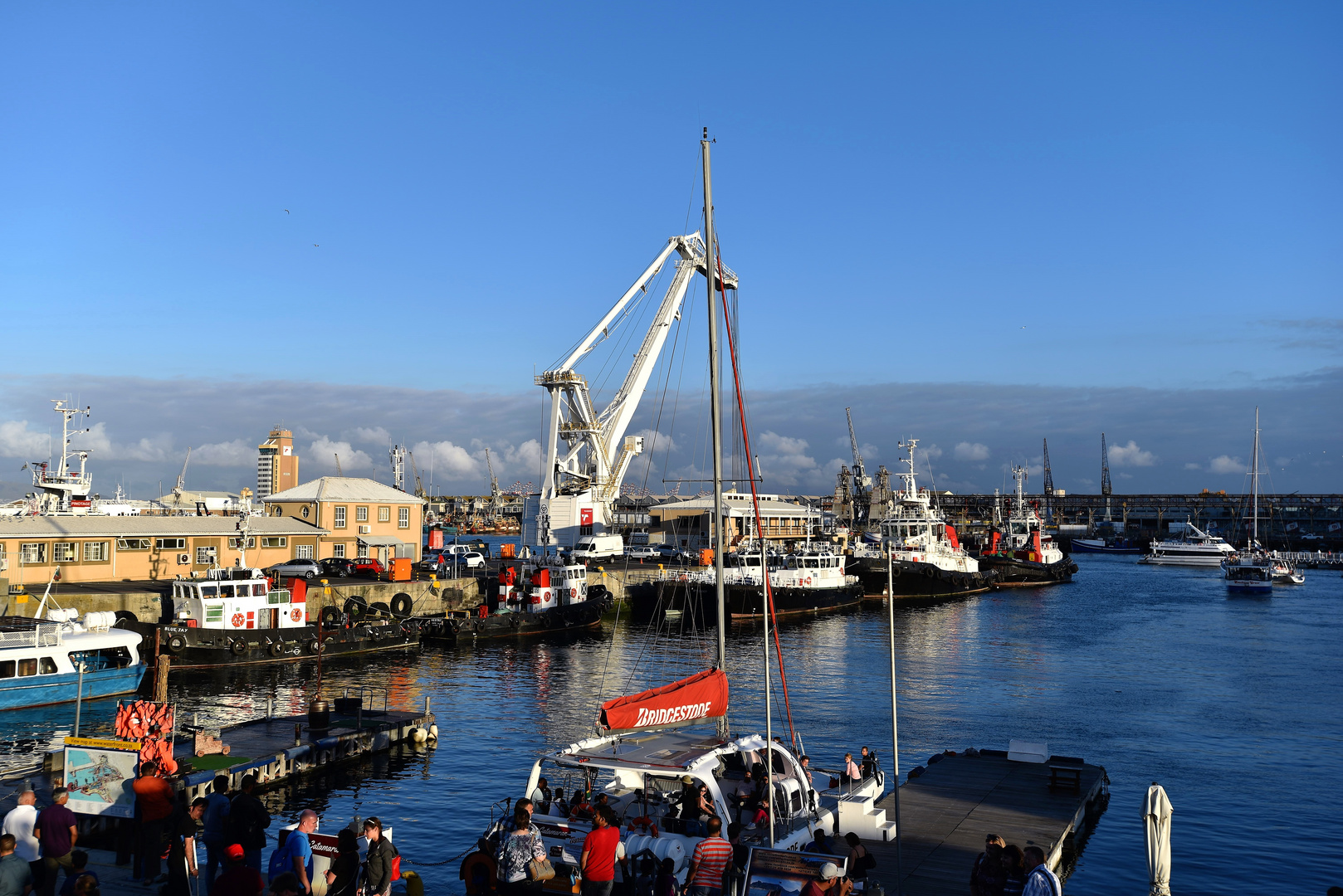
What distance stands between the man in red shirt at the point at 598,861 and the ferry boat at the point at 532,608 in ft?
127

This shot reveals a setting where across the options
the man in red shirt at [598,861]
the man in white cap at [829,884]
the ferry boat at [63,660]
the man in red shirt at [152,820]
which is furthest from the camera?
the ferry boat at [63,660]

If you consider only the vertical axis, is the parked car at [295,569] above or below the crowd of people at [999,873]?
above

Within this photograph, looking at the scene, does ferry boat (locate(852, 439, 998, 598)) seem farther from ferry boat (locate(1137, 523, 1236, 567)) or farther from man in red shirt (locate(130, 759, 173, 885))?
man in red shirt (locate(130, 759, 173, 885))

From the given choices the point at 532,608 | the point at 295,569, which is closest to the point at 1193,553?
the point at 532,608

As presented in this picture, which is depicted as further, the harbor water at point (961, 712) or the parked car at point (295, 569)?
the parked car at point (295, 569)

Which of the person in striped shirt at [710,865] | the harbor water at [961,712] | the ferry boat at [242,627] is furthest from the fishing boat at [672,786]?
the ferry boat at [242,627]

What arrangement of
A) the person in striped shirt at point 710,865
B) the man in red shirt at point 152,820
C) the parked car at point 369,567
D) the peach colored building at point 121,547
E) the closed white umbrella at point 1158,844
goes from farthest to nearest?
1. the parked car at point 369,567
2. the peach colored building at point 121,547
3. the closed white umbrella at point 1158,844
4. the man in red shirt at point 152,820
5. the person in striped shirt at point 710,865

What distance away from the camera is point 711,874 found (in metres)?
12.6

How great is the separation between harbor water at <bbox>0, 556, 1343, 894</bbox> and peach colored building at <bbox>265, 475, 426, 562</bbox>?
20.1m

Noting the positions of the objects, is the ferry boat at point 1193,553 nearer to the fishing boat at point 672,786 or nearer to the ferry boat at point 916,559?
the ferry boat at point 916,559

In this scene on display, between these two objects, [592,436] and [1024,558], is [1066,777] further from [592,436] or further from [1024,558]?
[1024,558]

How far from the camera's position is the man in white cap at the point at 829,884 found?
1126 cm

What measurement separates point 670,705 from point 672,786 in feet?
5.47

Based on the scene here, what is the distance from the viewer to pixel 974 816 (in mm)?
18641
